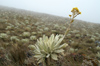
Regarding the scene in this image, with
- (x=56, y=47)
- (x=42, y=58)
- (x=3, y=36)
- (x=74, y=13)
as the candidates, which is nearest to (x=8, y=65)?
(x=42, y=58)

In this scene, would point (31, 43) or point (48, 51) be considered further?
point (31, 43)

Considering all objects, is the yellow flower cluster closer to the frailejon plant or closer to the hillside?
the frailejon plant

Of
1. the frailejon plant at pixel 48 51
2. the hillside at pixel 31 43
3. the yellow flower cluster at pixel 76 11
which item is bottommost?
the hillside at pixel 31 43

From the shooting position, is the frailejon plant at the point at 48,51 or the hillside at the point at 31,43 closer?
the frailejon plant at the point at 48,51

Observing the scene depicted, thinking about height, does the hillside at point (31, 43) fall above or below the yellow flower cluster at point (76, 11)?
below

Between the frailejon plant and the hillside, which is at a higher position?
the frailejon plant

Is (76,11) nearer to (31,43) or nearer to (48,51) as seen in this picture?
(48,51)

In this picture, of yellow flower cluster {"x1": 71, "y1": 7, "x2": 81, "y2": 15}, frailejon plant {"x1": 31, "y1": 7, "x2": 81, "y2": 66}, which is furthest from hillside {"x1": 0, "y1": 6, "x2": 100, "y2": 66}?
yellow flower cluster {"x1": 71, "y1": 7, "x2": 81, "y2": 15}

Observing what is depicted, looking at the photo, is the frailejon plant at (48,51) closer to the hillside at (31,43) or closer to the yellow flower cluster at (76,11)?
the yellow flower cluster at (76,11)

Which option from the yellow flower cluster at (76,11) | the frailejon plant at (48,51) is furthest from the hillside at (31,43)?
the yellow flower cluster at (76,11)

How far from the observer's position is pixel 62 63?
224 centimetres

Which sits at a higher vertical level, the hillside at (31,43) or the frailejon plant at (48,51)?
the frailejon plant at (48,51)

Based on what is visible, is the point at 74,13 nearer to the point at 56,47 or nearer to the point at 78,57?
the point at 56,47

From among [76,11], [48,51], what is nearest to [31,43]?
[48,51]
